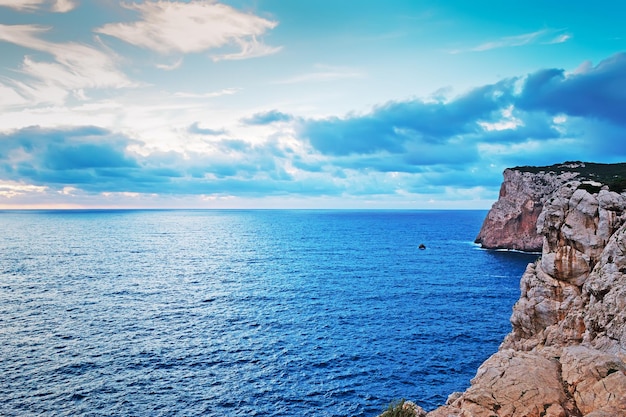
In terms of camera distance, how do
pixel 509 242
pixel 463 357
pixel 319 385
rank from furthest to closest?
pixel 509 242, pixel 463 357, pixel 319 385

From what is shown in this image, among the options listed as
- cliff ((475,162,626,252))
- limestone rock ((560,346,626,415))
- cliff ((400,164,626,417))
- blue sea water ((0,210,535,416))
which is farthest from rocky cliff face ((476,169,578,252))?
limestone rock ((560,346,626,415))

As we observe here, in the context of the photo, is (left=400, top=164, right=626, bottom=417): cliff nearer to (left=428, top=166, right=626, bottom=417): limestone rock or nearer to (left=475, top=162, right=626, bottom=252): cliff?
(left=428, top=166, right=626, bottom=417): limestone rock

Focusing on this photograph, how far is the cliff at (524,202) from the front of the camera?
134750mm

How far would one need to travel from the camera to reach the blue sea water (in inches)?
1741

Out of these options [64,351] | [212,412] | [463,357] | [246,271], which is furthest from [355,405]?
[246,271]

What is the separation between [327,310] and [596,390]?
59.3 m

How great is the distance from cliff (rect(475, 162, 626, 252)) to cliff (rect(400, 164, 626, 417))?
102434 millimetres

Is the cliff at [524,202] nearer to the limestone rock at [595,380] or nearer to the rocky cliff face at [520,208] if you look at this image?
the rocky cliff face at [520,208]

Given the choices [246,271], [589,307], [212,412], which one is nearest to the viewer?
[589,307]

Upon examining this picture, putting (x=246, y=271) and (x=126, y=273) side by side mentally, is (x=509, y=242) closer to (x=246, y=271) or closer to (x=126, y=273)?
(x=246, y=271)

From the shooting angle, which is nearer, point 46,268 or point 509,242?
point 46,268

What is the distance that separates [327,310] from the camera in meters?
75.8

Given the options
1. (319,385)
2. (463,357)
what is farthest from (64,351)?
(463,357)

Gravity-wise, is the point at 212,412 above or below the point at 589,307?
below
